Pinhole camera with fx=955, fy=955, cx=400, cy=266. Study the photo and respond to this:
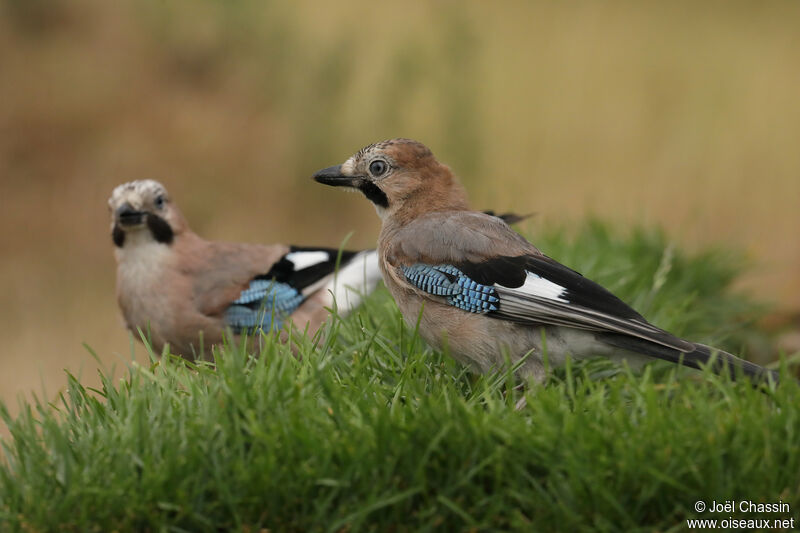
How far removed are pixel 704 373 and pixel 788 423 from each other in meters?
0.39

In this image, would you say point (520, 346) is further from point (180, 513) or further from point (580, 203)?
point (580, 203)

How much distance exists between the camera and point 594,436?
275 centimetres

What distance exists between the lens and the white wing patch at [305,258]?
514cm

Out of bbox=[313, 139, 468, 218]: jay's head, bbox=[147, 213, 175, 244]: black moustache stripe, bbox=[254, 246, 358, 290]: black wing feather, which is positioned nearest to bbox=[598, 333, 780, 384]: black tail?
bbox=[313, 139, 468, 218]: jay's head

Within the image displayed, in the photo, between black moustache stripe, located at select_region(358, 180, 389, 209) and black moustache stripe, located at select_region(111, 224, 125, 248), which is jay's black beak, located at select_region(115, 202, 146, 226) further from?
black moustache stripe, located at select_region(358, 180, 389, 209)

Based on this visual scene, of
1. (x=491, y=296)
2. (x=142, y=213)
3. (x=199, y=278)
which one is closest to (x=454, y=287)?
(x=491, y=296)

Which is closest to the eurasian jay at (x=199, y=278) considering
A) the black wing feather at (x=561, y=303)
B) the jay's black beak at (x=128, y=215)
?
the jay's black beak at (x=128, y=215)

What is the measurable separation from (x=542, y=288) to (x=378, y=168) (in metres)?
1.07

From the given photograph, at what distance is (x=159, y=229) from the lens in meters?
5.10

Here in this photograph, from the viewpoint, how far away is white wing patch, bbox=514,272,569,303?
11.4 feet

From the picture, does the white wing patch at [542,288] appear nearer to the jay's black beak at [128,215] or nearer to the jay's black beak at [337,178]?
the jay's black beak at [337,178]

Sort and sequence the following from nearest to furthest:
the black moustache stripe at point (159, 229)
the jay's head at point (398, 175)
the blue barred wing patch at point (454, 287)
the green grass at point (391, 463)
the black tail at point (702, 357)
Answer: the green grass at point (391, 463), the black tail at point (702, 357), the blue barred wing patch at point (454, 287), the jay's head at point (398, 175), the black moustache stripe at point (159, 229)

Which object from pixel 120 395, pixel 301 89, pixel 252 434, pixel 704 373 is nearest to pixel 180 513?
pixel 252 434

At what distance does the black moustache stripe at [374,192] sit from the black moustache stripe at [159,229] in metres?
1.36
